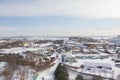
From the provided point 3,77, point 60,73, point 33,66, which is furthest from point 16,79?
point 33,66

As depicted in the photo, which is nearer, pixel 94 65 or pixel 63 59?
pixel 94 65

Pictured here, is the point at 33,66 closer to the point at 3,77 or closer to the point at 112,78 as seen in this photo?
Answer: the point at 3,77

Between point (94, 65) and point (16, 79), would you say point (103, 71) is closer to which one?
point (94, 65)

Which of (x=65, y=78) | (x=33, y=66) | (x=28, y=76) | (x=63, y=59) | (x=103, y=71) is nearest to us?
(x=65, y=78)

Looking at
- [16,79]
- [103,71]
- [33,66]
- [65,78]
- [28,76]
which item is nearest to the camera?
[65,78]

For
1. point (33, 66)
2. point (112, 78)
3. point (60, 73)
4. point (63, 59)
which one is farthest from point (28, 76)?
point (63, 59)

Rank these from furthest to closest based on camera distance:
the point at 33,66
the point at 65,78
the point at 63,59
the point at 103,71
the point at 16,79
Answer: the point at 63,59 → the point at 33,66 → the point at 103,71 → the point at 16,79 → the point at 65,78

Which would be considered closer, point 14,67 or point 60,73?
point 60,73

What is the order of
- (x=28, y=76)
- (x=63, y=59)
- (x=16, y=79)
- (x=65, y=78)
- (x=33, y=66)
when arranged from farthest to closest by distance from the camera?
1. (x=63, y=59)
2. (x=33, y=66)
3. (x=28, y=76)
4. (x=16, y=79)
5. (x=65, y=78)
